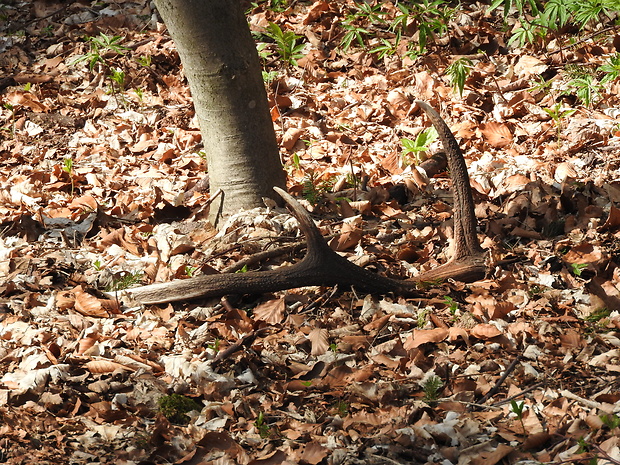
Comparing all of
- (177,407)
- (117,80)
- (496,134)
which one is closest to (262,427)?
(177,407)

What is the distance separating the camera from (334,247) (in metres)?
3.86

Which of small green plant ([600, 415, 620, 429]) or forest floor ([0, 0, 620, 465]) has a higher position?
forest floor ([0, 0, 620, 465])

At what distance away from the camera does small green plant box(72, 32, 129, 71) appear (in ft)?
20.2

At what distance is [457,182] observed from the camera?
3.57m

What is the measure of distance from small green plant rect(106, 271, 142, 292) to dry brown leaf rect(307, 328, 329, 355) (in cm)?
108

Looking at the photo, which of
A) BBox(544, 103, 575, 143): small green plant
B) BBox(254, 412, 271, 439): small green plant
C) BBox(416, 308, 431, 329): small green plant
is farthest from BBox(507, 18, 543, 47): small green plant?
BBox(254, 412, 271, 439): small green plant

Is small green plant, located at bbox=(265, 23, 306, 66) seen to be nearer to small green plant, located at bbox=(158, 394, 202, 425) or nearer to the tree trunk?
the tree trunk

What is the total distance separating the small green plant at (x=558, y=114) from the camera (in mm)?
4816

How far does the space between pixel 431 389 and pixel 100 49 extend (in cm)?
515

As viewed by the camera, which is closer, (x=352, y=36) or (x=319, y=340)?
(x=319, y=340)

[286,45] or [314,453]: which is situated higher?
[286,45]

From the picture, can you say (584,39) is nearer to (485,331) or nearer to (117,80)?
(485,331)

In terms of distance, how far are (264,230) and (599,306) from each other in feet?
5.95

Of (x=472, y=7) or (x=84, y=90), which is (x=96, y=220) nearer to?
(x=84, y=90)
